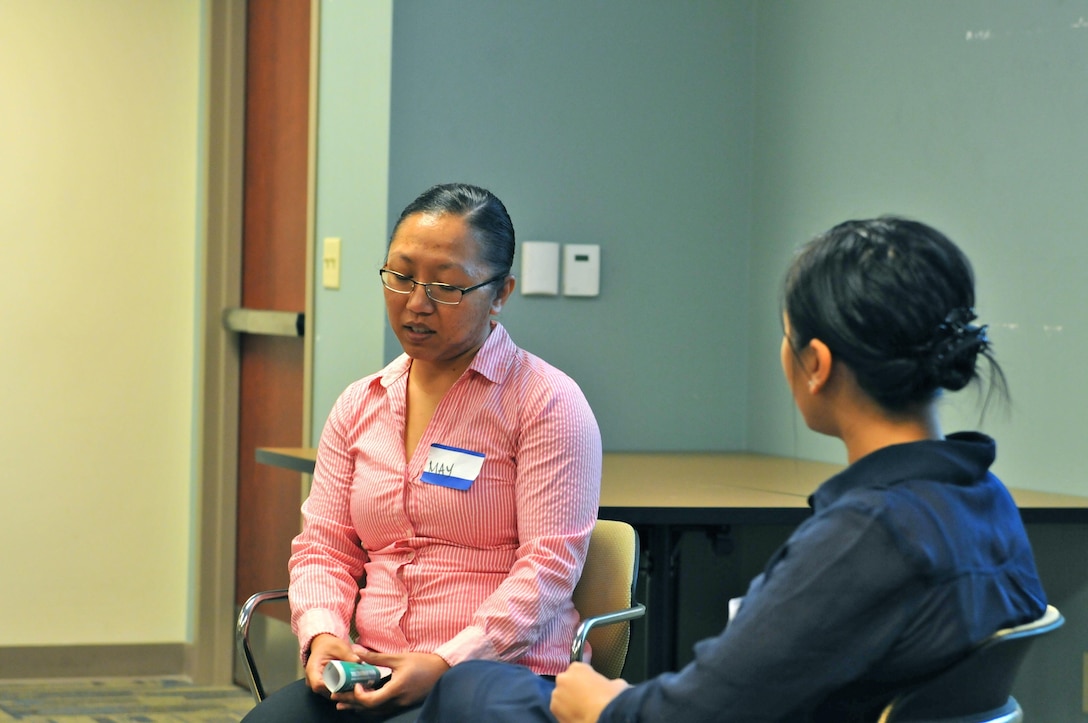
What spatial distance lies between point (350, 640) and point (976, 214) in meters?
1.81

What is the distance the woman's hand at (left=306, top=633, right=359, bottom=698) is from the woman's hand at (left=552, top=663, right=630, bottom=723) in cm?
61

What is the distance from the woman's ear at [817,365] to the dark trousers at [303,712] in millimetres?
864

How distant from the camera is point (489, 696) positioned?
1486 millimetres

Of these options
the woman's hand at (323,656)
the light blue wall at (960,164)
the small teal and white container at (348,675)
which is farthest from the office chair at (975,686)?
the light blue wall at (960,164)

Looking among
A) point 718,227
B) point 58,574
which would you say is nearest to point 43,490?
point 58,574

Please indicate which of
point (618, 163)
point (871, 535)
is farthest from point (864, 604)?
point (618, 163)

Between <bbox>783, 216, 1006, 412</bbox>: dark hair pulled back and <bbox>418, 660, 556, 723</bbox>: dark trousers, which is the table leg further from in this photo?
<bbox>783, 216, 1006, 412</bbox>: dark hair pulled back

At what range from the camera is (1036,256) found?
9.32 feet

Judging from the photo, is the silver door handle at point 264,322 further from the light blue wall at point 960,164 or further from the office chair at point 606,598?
the office chair at point 606,598

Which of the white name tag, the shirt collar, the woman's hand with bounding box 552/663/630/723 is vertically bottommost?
the woman's hand with bounding box 552/663/630/723

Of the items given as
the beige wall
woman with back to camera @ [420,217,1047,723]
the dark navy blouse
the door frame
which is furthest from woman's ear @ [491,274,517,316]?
the beige wall

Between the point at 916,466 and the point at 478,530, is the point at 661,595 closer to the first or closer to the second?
the point at 478,530

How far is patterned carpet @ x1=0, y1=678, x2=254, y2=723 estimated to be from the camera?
12.2 ft

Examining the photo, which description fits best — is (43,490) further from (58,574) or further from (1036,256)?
(1036,256)
